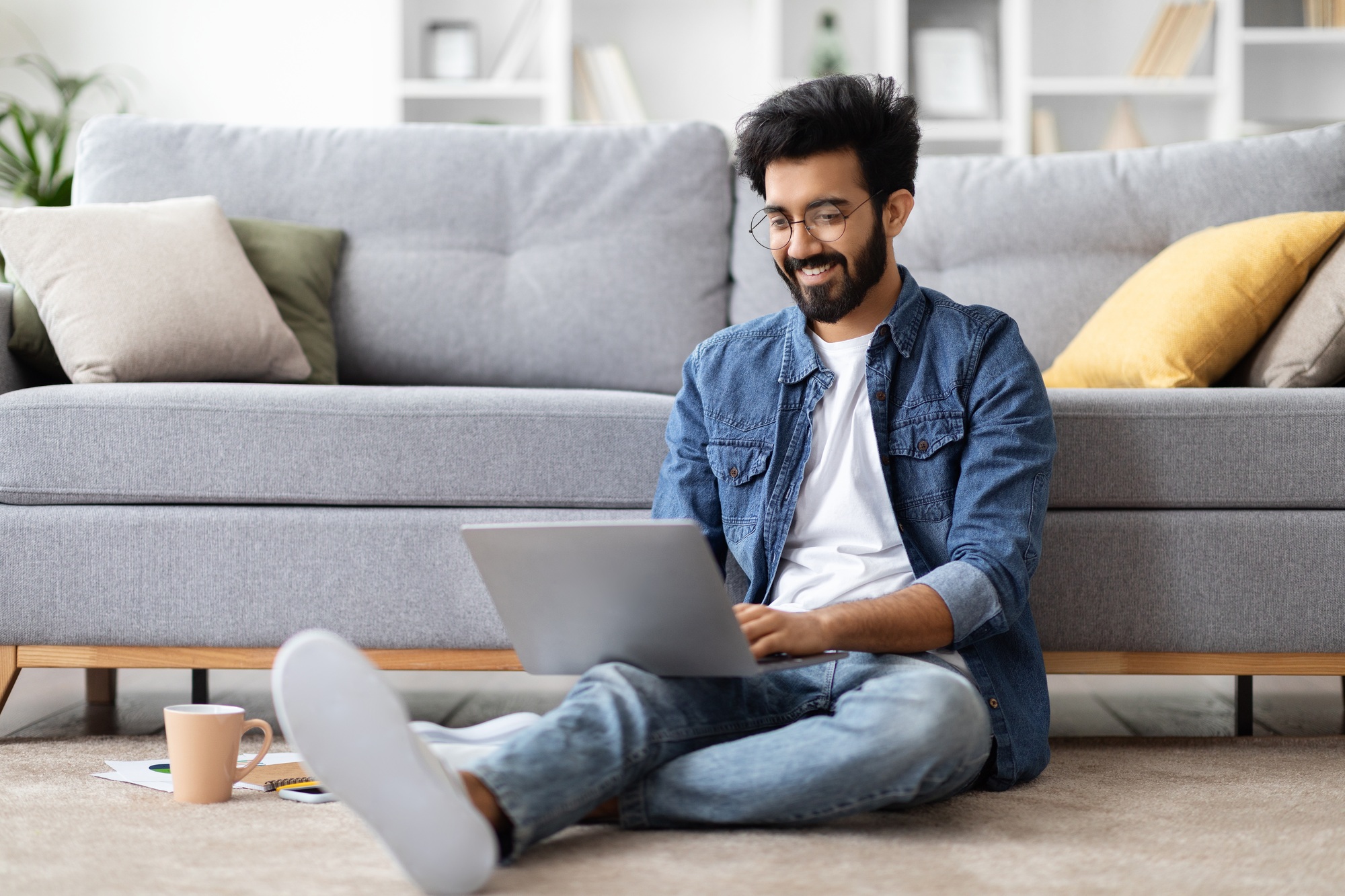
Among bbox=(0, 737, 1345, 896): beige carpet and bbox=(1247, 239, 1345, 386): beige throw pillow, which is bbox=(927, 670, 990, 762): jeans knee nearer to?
bbox=(0, 737, 1345, 896): beige carpet

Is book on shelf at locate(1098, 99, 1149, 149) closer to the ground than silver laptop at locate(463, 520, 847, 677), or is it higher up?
higher up

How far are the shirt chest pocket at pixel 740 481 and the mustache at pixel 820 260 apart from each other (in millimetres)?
212

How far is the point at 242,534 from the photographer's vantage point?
5.34ft

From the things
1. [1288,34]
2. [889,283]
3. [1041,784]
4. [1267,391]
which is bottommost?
[1041,784]

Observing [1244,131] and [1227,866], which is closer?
[1227,866]

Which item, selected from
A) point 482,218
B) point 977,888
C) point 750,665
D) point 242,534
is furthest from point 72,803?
point 482,218

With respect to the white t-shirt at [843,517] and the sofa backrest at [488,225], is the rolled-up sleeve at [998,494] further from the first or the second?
the sofa backrest at [488,225]

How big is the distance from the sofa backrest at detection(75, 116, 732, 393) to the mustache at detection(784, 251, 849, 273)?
809 mm

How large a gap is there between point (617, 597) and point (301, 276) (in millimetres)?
1197

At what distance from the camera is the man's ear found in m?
1.43

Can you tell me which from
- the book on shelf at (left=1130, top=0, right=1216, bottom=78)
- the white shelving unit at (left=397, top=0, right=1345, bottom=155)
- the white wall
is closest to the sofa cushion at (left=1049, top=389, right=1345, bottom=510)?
the white shelving unit at (left=397, top=0, right=1345, bottom=155)

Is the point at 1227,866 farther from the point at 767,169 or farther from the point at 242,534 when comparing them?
the point at 242,534

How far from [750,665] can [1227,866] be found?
45cm

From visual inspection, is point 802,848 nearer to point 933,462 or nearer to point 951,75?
point 933,462
